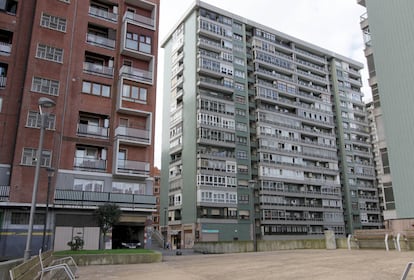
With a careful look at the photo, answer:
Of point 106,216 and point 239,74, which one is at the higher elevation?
point 239,74

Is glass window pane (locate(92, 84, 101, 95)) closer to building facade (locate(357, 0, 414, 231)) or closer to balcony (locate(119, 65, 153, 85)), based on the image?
balcony (locate(119, 65, 153, 85))

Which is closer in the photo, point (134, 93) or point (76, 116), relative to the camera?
point (76, 116)

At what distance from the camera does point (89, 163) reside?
3188cm

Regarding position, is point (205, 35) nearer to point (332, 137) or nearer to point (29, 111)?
point (332, 137)

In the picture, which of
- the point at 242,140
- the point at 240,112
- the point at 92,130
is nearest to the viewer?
the point at 92,130

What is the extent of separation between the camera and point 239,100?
69.0m

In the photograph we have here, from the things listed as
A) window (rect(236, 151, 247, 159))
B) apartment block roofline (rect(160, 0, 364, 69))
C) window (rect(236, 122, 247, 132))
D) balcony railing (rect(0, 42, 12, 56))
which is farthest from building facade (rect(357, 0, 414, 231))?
apartment block roofline (rect(160, 0, 364, 69))

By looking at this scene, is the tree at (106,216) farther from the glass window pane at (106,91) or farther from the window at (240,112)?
the window at (240,112)

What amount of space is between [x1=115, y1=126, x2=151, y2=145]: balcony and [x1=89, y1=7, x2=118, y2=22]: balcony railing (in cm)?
1174

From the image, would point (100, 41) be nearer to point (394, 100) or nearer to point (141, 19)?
point (141, 19)

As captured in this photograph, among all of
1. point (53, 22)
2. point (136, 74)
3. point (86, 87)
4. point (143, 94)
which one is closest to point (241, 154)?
point (143, 94)

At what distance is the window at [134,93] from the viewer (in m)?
34.5

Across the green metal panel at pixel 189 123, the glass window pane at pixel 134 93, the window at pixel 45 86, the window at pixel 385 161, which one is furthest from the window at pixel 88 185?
the green metal panel at pixel 189 123

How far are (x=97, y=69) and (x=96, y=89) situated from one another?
81.2 inches
